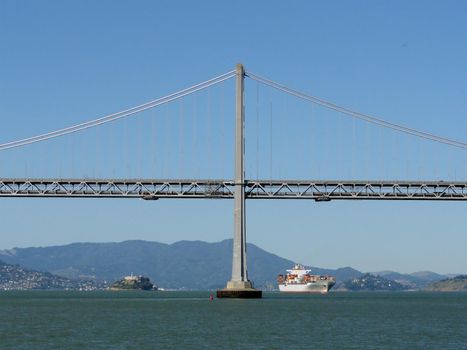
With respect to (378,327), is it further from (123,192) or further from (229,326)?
(123,192)

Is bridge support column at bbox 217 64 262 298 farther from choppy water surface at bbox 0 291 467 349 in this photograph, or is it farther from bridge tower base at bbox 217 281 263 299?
choppy water surface at bbox 0 291 467 349

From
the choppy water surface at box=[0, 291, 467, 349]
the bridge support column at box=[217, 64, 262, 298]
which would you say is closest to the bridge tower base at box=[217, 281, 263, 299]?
the bridge support column at box=[217, 64, 262, 298]

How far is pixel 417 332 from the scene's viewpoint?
2153 inches

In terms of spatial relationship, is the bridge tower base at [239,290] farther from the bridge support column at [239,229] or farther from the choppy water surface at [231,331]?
the choppy water surface at [231,331]

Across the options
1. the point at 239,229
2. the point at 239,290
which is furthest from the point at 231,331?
the point at 239,290

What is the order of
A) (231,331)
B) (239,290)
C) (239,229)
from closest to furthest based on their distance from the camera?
1. (231,331)
2. (239,229)
3. (239,290)

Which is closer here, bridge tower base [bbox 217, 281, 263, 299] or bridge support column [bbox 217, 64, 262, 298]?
bridge support column [bbox 217, 64, 262, 298]

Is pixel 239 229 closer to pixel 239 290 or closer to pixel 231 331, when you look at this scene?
pixel 239 290

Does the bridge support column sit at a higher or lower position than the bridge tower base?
higher

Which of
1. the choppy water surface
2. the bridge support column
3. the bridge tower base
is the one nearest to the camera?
Answer: the choppy water surface

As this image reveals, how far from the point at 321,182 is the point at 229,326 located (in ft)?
132

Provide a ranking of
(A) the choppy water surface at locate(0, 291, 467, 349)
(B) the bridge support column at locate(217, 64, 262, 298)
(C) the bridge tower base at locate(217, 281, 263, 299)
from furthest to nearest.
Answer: (C) the bridge tower base at locate(217, 281, 263, 299) → (B) the bridge support column at locate(217, 64, 262, 298) → (A) the choppy water surface at locate(0, 291, 467, 349)

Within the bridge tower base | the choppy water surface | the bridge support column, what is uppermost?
the bridge support column

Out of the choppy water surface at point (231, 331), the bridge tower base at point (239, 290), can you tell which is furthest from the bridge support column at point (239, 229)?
the choppy water surface at point (231, 331)
